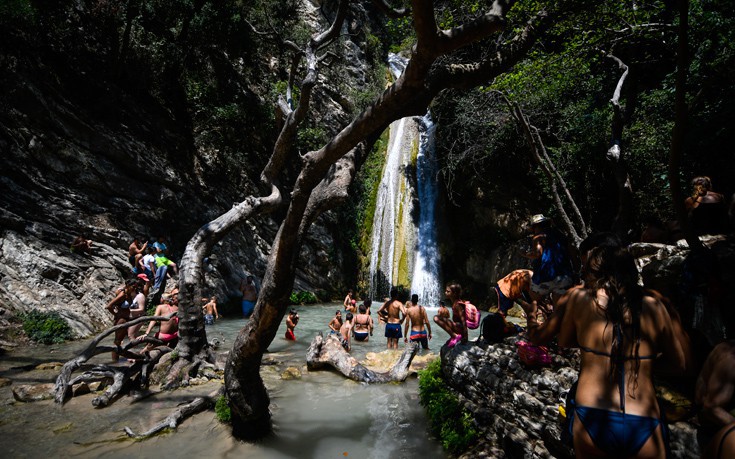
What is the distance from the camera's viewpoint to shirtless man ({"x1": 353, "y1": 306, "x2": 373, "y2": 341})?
1012 centimetres

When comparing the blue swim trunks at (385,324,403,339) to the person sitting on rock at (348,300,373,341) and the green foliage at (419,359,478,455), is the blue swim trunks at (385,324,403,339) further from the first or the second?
the green foliage at (419,359,478,455)

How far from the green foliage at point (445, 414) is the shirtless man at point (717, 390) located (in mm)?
2658

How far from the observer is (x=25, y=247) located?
8.83 m

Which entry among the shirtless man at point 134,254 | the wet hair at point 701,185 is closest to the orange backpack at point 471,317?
the wet hair at point 701,185

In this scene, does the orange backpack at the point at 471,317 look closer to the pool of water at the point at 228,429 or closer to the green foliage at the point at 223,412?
the pool of water at the point at 228,429

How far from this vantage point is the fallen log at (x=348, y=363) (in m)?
6.57

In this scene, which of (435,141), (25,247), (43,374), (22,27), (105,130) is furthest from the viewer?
(435,141)

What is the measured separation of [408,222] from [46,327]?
597 inches

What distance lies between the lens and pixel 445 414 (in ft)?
14.6

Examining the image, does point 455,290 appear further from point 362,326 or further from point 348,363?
point 362,326

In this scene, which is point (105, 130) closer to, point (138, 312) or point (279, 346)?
point (138, 312)

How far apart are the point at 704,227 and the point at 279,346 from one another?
9.15 m

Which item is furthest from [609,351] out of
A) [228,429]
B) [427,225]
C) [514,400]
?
[427,225]

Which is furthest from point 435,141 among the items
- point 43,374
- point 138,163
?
point 43,374
